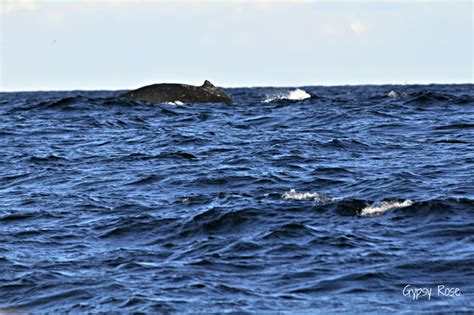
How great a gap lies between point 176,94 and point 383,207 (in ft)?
92.1

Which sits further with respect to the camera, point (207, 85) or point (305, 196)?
point (207, 85)

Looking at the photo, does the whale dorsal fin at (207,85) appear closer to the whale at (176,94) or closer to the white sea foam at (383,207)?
the whale at (176,94)

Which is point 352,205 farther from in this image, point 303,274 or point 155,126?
point 155,126

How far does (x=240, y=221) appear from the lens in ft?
48.7

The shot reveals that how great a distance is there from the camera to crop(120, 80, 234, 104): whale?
138ft

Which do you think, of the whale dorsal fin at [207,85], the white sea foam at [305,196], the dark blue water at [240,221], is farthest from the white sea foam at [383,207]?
the whale dorsal fin at [207,85]

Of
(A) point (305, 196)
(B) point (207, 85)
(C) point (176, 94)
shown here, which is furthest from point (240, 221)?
(B) point (207, 85)

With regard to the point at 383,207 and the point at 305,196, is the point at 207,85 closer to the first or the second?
the point at 305,196

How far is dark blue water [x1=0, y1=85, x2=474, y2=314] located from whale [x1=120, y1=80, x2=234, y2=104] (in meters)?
13.4

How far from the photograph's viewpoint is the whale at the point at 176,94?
42.2 meters

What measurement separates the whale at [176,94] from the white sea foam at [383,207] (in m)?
27.1

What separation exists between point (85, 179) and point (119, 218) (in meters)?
4.68

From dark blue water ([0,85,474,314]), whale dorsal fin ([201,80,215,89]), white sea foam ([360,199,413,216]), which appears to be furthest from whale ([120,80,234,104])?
white sea foam ([360,199,413,216])

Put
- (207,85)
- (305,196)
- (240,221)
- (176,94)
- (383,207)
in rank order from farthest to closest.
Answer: (207,85), (176,94), (305,196), (383,207), (240,221)
